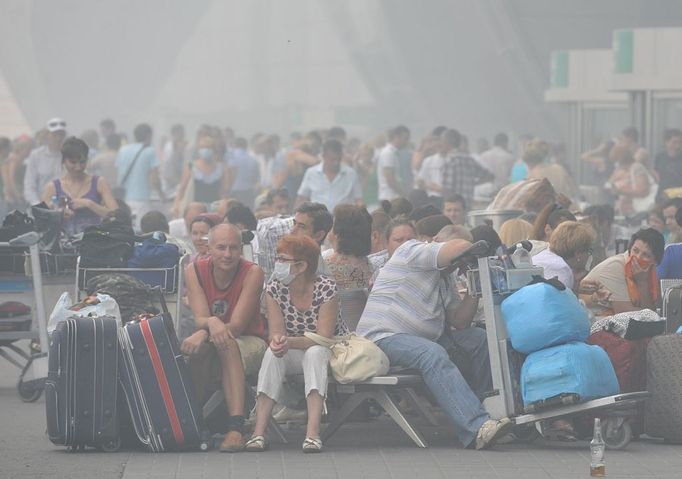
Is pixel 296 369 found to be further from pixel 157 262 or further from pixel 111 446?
pixel 157 262

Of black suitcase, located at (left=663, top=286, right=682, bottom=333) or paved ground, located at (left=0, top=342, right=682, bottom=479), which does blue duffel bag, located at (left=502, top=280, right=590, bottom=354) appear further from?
black suitcase, located at (left=663, top=286, right=682, bottom=333)

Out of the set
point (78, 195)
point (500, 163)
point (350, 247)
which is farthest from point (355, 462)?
point (500, 163)

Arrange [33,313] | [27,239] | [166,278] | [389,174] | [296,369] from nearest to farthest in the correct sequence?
[296,369]
[166,278]
[27,239]
[33,313]
[389,174]

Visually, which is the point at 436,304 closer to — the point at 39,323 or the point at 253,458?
the point at 253,458

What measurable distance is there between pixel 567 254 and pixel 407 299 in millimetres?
1112

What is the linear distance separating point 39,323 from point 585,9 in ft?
113

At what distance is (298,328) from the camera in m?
10.5

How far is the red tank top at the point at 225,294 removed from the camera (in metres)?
10.7

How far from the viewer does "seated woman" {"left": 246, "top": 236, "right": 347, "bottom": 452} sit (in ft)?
33.3

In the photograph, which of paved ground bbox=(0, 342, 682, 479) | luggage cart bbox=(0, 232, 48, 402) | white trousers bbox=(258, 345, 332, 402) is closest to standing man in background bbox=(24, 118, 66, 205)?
luggage cart bbox=(0, 232, 48, 402)

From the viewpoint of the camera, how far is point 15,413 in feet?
39.9

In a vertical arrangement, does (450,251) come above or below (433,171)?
above

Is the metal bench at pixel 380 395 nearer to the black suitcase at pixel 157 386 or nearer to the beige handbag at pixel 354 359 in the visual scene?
the beige handbag at pixel 354 359

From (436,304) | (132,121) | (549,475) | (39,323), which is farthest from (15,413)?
(132,121)
